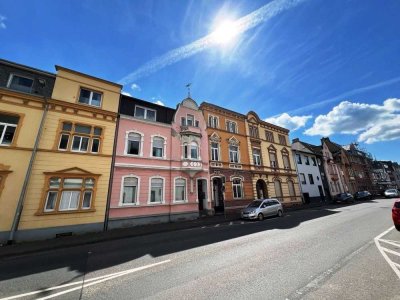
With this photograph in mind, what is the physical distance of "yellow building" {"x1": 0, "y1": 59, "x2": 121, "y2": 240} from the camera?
11000 mm

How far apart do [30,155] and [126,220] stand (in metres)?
7.50

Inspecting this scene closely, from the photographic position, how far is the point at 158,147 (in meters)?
17.2

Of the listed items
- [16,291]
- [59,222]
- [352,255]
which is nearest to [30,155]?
[59,222]

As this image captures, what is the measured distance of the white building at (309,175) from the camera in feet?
97.4

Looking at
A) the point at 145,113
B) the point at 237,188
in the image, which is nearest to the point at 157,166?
the point at 145,113

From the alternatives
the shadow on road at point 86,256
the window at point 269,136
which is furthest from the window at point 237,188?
the shadow on road at point 86,256

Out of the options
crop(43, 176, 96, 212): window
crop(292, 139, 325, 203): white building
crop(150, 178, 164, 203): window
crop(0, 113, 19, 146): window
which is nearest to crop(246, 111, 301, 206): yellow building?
crop(292, 139, 325, 203): white building

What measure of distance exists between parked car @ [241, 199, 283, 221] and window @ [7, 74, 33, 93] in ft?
60.9

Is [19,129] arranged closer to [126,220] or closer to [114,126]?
[114,126]

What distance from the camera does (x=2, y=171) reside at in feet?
35.2

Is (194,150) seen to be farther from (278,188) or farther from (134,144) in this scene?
(278,188)

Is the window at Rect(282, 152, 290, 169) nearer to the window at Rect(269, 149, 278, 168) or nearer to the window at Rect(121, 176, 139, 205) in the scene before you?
the window at Rect(269, 149, 278, 168)

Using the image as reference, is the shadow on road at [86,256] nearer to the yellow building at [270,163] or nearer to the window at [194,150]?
the window at [194,150]

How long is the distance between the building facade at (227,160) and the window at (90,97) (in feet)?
35.6
